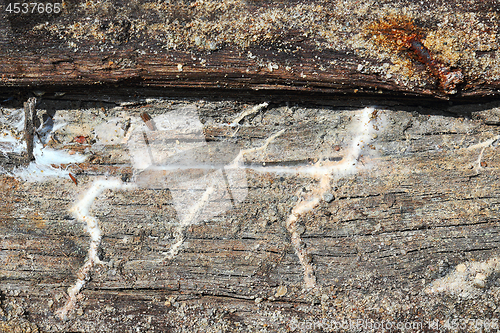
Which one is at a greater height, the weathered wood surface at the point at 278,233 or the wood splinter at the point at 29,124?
the wood splinter at the point at 29,124

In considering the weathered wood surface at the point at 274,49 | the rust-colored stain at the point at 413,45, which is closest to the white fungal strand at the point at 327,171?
the weathered wood surface at the point at 274,49

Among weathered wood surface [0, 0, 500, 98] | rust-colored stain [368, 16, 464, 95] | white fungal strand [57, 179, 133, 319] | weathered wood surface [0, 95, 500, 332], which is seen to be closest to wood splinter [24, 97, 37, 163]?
weathered wood surface [0, 95, 500, 332]

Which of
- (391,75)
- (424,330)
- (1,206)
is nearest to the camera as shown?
(391,75)

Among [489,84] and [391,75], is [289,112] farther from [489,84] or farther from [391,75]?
[489,84]

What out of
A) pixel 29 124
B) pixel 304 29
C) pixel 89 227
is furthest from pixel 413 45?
pixel 29 124

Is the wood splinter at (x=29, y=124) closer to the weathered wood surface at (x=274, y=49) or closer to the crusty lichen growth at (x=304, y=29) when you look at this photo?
the weathered wood surface at (x=274, y=49)

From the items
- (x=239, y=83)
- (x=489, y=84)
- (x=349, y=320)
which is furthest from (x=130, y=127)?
A: (x=489, y=84)
